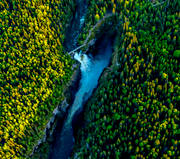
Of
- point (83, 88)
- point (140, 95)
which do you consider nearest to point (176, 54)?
point (140, 95)

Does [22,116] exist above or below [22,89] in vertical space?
below

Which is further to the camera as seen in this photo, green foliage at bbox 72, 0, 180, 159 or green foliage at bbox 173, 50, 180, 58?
green foliage at bbox 173, 50, 180, 58

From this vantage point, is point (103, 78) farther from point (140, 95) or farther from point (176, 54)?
point (176, 54)

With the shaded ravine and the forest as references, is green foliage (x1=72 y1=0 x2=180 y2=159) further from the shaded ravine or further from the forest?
the shaded ravine

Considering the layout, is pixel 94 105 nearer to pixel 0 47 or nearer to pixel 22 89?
pixel 22 89

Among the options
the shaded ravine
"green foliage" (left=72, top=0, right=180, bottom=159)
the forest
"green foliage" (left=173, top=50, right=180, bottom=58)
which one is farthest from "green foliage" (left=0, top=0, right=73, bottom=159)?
"green foliage" (left=173, top=50, right=180, bottom=58)

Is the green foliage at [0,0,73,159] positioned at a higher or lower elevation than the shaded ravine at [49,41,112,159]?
higher

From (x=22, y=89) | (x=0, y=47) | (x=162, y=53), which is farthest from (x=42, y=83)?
(x=162, y=53)
